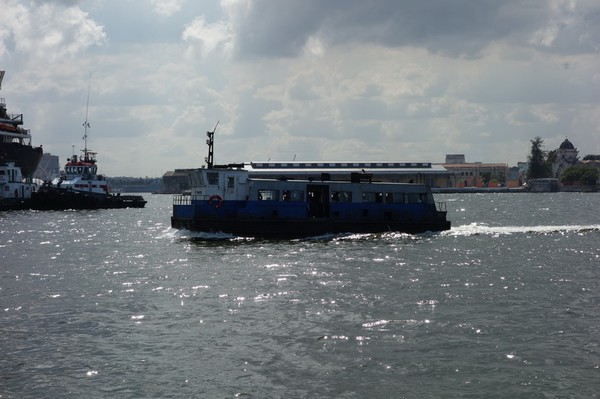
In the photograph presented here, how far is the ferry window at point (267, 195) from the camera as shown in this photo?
55.4 m

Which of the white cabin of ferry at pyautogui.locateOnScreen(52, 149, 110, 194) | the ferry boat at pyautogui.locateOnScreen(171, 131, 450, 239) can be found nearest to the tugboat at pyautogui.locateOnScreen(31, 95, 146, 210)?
the white cabin of ferry at pyautogui.locateOnScreen(52, 149, 110, 194)

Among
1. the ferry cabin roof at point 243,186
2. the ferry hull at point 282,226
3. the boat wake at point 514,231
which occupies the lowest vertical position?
the boat wake at point 514,231

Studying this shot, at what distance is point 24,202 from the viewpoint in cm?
10738

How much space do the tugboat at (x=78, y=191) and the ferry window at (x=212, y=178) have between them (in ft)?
193

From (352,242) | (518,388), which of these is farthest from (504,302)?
(352,242)

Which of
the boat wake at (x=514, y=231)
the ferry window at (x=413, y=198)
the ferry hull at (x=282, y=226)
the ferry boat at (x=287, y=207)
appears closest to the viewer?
the ferry hull at (x=282, y=226)

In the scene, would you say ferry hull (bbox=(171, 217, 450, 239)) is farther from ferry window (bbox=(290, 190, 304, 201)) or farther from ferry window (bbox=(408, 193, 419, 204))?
ferry window (bbox=(408, 193, 419, 204))

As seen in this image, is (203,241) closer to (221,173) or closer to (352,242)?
(221,173)

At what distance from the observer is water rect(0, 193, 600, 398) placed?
18.4 m

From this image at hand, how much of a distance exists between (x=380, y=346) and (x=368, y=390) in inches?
150

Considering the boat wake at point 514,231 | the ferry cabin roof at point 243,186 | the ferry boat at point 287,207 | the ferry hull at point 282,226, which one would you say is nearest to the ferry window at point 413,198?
the ferry boat at point 287,207

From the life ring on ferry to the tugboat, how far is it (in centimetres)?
5921

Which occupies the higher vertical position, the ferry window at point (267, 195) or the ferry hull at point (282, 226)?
the ferry window at point (267, 195)

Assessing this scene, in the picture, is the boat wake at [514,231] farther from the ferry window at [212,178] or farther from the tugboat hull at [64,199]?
the tugboat hull at [64,199]
